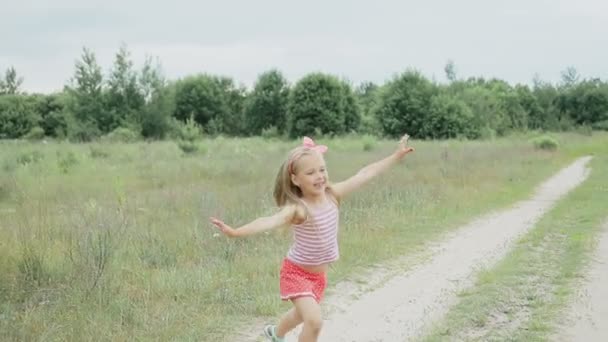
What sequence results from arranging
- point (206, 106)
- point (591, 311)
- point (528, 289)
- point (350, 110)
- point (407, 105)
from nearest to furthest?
1. point (591, 311)
2. point (528, 289)
3. point (407, 105)
4. point (350, 110)
5. point (206, 106)

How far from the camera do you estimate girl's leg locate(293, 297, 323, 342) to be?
4.69 metres

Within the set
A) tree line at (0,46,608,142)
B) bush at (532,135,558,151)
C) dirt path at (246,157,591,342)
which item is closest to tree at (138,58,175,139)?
tree line at (0,46,608,142)

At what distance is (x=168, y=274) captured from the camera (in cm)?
791

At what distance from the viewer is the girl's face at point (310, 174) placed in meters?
4.56

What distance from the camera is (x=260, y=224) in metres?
4.27

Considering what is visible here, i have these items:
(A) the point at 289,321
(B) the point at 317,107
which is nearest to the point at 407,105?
(B) the point at 317,107

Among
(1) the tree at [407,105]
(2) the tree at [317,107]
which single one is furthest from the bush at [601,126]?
(2) the tree at [317,107]

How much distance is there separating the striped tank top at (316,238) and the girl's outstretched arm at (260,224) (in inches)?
6.6

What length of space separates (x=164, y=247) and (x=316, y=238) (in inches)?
199

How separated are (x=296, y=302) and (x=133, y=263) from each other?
4156mm

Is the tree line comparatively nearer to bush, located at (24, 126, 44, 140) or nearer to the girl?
bush, located at (24, 126, 44, 140)

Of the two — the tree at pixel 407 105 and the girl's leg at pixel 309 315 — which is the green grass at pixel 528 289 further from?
the tree at pixel 407 105

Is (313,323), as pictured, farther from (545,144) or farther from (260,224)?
(545,144)

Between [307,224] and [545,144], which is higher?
[307,224]
